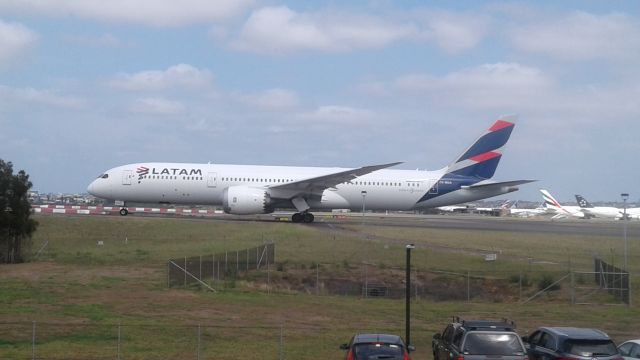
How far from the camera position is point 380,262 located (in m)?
39.9

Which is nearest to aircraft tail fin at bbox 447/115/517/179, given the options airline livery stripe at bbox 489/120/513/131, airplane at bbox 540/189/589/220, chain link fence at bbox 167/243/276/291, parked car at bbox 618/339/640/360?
airline livery stripe at bbox 489/120/513/131

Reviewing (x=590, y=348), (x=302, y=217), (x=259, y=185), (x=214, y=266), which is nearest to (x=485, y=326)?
(x=590, y=348)

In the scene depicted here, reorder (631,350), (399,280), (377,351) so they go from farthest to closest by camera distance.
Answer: (399,280)
(631,350)
(377,351)

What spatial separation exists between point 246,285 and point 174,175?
79.8 ft

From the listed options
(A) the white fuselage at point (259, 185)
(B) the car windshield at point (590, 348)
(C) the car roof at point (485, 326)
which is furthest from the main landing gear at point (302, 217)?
(B) the car windshield at point (590, 348)

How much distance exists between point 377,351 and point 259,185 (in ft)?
144

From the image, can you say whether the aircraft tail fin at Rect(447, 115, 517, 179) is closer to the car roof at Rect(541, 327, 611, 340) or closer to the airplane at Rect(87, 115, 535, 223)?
the airplane at Rect(87, 115, 535, 223)

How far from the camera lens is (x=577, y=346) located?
15.2m

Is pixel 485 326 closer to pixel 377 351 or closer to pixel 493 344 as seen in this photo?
pixel 493 344

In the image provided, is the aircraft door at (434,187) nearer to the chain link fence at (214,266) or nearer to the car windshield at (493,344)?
the chain link fence at (214,266)

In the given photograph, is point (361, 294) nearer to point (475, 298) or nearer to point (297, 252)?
point (475, 298)

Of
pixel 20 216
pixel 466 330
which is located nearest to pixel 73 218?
pixel 20 216

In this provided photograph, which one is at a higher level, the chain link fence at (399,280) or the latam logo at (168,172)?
the latam logo at (168,172)

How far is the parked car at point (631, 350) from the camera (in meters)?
15.8
